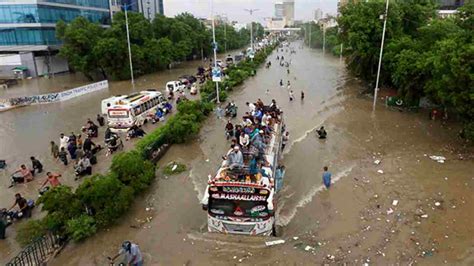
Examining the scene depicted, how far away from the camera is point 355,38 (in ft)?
116

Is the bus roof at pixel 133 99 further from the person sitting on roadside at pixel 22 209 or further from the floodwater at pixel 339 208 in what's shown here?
the person sitting on roadside at pixel 22 209

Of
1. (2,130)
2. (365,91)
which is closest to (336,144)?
(365,91)

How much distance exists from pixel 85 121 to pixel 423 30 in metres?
26.6

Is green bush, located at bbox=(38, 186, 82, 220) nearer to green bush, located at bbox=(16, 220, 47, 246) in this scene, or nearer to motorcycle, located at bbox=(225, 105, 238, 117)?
green bush, located at bbox=(16, 220, 47, 246)

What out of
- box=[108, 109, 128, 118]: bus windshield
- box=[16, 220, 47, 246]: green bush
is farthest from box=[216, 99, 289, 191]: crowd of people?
box=[108, 109, 128, 118]: bus windshield

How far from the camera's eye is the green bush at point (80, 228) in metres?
12.2

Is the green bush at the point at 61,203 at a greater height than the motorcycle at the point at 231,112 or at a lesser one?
greater

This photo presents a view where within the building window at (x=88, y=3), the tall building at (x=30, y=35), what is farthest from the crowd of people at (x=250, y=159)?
the building window at (x=88, y=3)

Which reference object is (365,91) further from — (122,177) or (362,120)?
(122,177)

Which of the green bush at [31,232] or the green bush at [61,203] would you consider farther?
the green bush at [61,203]

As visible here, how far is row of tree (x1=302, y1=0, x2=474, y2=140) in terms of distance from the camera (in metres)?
19.5

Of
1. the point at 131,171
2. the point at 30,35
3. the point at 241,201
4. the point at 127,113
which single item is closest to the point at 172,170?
the point at 131,171

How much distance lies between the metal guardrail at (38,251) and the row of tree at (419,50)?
18852 mm

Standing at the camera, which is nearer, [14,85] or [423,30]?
[423,30]
